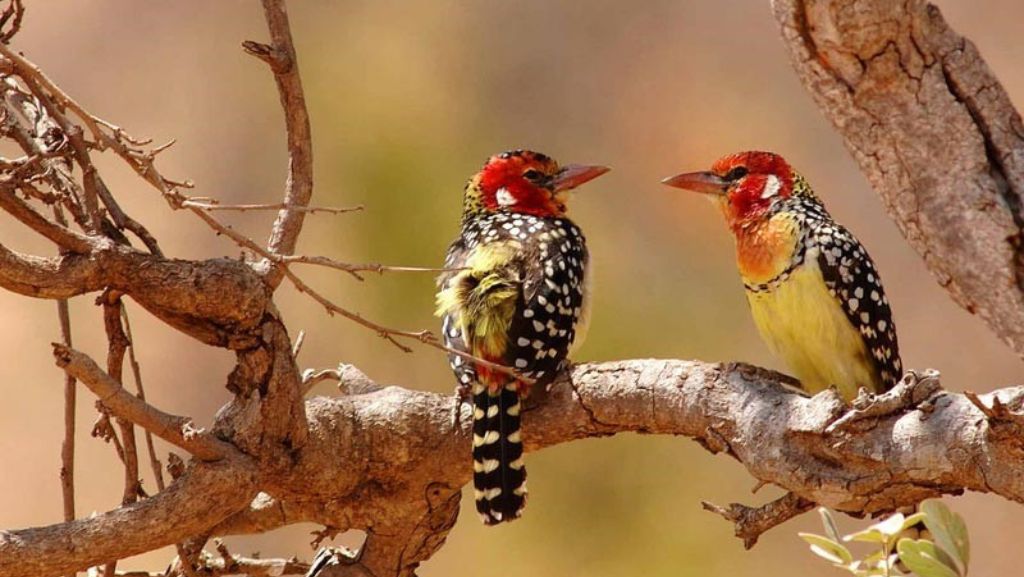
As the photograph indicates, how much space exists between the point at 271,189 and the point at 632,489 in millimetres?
2012

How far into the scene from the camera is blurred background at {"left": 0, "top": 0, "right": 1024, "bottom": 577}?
5.53 metres

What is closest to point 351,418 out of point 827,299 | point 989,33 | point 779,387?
point 779,387

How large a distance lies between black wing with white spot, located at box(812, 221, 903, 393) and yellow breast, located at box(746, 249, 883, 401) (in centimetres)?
2

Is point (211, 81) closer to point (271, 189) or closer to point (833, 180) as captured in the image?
point (271, 189)

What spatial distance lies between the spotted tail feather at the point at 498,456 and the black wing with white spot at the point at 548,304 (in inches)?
4.4

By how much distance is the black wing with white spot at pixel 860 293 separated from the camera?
326 cm

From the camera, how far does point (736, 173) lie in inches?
141

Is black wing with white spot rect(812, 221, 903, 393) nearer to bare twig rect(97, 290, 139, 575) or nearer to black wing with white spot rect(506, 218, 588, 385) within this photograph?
black wing with white spot rect(506, 218, 588, 385)

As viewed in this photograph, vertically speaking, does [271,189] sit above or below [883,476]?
above

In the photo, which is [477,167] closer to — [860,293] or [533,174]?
[533,174]

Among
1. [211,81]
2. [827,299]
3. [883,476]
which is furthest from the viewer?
[211,81]

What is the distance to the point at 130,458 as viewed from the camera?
8.76 ft

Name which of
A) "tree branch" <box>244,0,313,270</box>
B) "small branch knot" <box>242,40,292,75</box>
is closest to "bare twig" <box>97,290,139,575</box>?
"tree branch" <box>244,0,313,270</box>

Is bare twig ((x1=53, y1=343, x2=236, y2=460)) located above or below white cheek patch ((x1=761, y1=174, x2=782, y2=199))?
below
